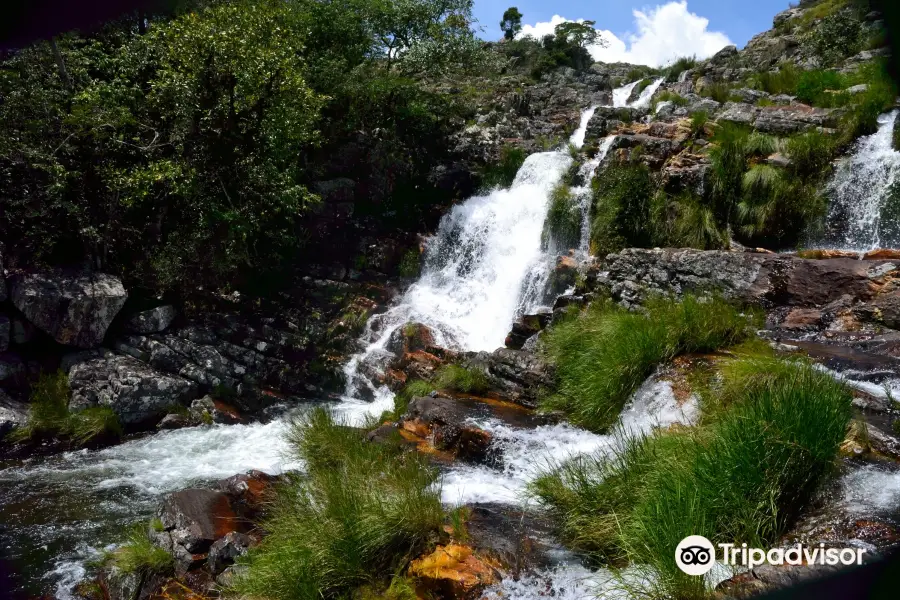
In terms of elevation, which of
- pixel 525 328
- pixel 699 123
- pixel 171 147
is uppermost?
pixel 171 147

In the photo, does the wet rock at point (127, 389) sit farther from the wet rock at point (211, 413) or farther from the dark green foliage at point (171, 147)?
the dark green foliage at point (171, 147)

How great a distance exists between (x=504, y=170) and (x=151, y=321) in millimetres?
10297

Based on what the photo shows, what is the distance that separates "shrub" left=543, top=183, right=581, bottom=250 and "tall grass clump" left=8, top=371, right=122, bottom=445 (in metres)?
10.1

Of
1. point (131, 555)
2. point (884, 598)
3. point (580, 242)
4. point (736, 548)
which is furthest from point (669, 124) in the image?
point (884, 598)

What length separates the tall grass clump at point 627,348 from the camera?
661 centimetres

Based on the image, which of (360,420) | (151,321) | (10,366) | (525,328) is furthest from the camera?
(151,321)

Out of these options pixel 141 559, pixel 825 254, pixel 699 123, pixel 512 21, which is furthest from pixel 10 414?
pixel 512 21

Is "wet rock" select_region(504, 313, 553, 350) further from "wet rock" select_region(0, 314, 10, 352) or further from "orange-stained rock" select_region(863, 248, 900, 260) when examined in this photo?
"wet rock" select_region(0, 314, 10, 352)

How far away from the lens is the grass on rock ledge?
3.23 meters

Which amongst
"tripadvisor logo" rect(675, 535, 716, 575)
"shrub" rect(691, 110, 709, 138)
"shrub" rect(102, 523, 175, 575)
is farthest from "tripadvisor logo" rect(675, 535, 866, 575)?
"shrub" rect(691, 110, 709, 138)

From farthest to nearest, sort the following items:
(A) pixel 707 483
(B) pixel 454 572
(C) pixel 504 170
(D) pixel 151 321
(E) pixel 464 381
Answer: (C) pixel 504 170 < (D) pixel 151 321 < (E) pixel 464 381 < (B) pixel 454 572 < (A) pixel 707 483

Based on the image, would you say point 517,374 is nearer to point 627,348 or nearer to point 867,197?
point 627,348

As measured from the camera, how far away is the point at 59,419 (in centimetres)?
948

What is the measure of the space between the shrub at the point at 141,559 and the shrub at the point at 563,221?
1075 cm
